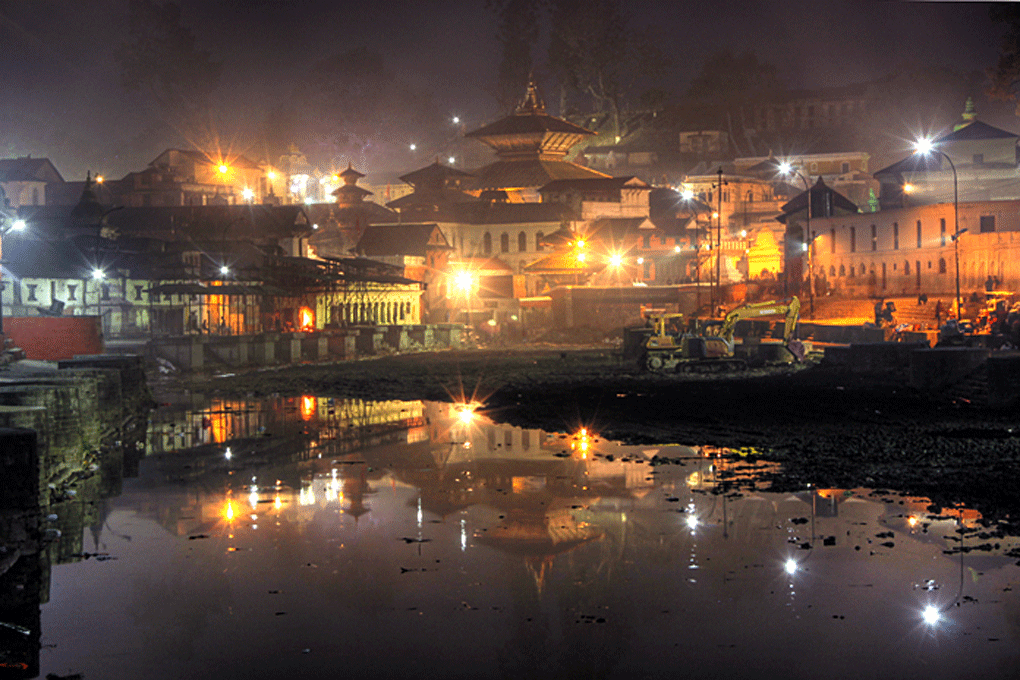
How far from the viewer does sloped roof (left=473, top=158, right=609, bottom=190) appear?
103 m

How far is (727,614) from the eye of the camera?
1240 centimetres

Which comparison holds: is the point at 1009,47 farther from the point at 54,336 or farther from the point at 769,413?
the point at 54,336

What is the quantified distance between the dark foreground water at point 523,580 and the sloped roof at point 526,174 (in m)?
82.8

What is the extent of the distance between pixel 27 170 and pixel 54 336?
70150 mm

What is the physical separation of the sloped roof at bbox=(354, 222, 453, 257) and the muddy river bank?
38.1m

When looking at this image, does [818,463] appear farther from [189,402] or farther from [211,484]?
[189,402]

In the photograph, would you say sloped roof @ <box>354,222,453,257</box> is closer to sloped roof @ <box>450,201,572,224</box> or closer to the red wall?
sloped roof @ <box>450,201,572,224</box>

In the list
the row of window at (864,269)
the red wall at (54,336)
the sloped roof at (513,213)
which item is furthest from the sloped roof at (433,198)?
the red wall at (54,336)

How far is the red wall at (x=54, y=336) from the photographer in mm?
36969

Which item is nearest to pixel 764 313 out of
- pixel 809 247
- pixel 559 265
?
pixel 809 247

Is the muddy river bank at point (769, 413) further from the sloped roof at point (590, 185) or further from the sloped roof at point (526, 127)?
the sloped roof at point (526, 127)

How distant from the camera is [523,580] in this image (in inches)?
546

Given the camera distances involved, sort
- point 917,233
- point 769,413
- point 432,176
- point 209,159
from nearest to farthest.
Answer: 1. point 769,413
2. point 917,233
3. point 432,176
4. point 209,159

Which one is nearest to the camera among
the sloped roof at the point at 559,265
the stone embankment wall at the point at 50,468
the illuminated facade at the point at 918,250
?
the stone embankment wall at the point at 50,468
